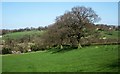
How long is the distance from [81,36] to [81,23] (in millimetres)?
3394

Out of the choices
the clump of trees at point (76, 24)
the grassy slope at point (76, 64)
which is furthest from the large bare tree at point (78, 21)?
the grassy slope at point (76, 64)

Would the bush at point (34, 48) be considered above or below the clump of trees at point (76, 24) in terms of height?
below

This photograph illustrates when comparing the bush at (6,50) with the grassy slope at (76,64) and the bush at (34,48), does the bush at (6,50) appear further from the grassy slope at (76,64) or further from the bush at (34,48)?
the grassy slope at (76,64)

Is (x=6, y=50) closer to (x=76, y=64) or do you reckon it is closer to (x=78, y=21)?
(x=78, y=21)

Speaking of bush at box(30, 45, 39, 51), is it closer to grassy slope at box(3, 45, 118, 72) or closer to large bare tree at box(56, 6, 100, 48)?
large bare tree at box(56, 6, 100, 48)

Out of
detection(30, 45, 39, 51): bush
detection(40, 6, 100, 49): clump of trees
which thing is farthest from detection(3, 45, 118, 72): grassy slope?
detection(30, 45, 39, 51): bush

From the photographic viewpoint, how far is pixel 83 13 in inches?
2079

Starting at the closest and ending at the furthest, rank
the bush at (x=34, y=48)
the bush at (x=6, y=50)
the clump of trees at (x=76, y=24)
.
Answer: the clump of trees at (x=76, y=24) < the bush at (x=6, y=50) < the bush at (x=34, y=48)

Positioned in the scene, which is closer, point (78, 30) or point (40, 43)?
point (78, 30)

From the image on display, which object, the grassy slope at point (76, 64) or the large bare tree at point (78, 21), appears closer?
the grassy slope at point (76, 64)

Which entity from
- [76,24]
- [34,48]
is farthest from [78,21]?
[34,48]

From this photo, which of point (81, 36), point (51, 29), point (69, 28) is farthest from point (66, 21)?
point (51, 29)

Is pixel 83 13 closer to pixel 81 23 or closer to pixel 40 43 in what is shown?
pixel 81 23

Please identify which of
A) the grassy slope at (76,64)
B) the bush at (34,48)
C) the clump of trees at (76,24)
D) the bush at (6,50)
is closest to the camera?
the grassy slope at (76,64)
